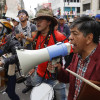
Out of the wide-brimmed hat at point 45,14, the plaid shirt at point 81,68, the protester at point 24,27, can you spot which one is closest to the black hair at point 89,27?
the plaid shirt at point 81,68

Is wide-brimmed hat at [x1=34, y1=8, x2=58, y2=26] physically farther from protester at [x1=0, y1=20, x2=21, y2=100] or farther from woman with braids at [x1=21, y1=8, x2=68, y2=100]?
protester at [x1=0, y1=20, x2=21, y2=100]

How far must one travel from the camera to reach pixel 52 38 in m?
2.40

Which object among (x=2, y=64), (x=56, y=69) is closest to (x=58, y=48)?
(x=56, y=69)

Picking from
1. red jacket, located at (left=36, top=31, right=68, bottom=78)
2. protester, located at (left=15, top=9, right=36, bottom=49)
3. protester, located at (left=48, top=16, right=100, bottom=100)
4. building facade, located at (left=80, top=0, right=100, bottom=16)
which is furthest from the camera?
building facade, located at (left=80, top=0, right=100, bottom=16)

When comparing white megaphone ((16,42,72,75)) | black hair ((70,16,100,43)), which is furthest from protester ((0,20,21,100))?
black hair ((70,16,100,43))

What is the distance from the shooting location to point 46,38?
7.94 ft

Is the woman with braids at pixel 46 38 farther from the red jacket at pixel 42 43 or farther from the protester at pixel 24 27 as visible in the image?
the protester at pixel 24 27

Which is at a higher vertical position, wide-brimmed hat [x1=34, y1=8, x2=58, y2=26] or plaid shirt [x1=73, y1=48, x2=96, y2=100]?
wide-brimmed hat [x1=34, y1=8, x2=58, y2=26]

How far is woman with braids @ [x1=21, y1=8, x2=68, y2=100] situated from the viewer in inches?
93.7

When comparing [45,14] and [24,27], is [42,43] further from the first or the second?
[24,27]

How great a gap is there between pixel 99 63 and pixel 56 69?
46 cm

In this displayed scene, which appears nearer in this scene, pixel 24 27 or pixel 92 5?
pixel 24 27

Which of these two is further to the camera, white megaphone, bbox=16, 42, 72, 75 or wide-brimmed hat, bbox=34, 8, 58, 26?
wide-brimmed hat, bbox=34, 8, 58, 26

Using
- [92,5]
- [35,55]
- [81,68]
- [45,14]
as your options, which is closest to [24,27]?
[45,14]
